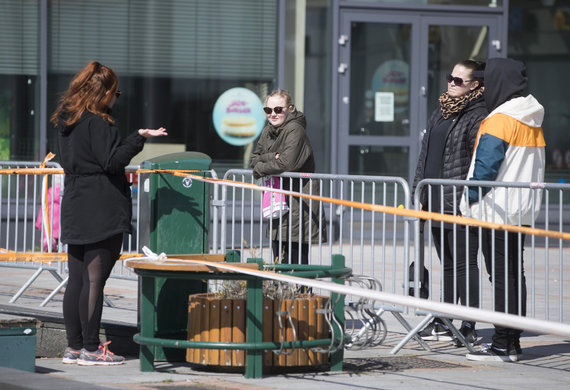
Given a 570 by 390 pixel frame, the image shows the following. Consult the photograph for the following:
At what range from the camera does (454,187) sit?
23.9ft

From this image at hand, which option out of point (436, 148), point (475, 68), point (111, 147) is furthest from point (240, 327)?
point (475, 68)

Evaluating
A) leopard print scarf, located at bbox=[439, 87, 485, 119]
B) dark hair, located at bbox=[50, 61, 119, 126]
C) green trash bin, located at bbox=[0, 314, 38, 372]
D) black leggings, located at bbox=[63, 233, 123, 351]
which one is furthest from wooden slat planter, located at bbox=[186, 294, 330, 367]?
leopard print scarf, located at bbox=[439, 87, 485, 119]

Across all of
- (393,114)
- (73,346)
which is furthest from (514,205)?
(393,114)

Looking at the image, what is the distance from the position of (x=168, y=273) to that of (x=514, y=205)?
237cm

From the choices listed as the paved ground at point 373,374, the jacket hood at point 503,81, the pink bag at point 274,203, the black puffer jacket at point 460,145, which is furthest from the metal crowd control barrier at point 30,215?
the jacket hood at point 503,81

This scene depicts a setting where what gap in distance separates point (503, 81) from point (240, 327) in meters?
2.41

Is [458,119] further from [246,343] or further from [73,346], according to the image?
[73,346]

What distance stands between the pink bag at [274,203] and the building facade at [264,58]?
637 centimetres

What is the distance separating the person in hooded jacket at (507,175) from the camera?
270 inches

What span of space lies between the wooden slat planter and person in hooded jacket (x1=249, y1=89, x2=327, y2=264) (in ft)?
5.15

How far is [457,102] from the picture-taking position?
24.8ft

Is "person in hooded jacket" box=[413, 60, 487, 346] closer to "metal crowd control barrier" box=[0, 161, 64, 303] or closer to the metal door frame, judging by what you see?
"metal crowd control barrier" box=[0, 161, 64, 303]

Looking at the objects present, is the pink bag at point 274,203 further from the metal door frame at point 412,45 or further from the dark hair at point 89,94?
the metal door frame at point 412,45

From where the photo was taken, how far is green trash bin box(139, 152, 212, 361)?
6410 millimetres
